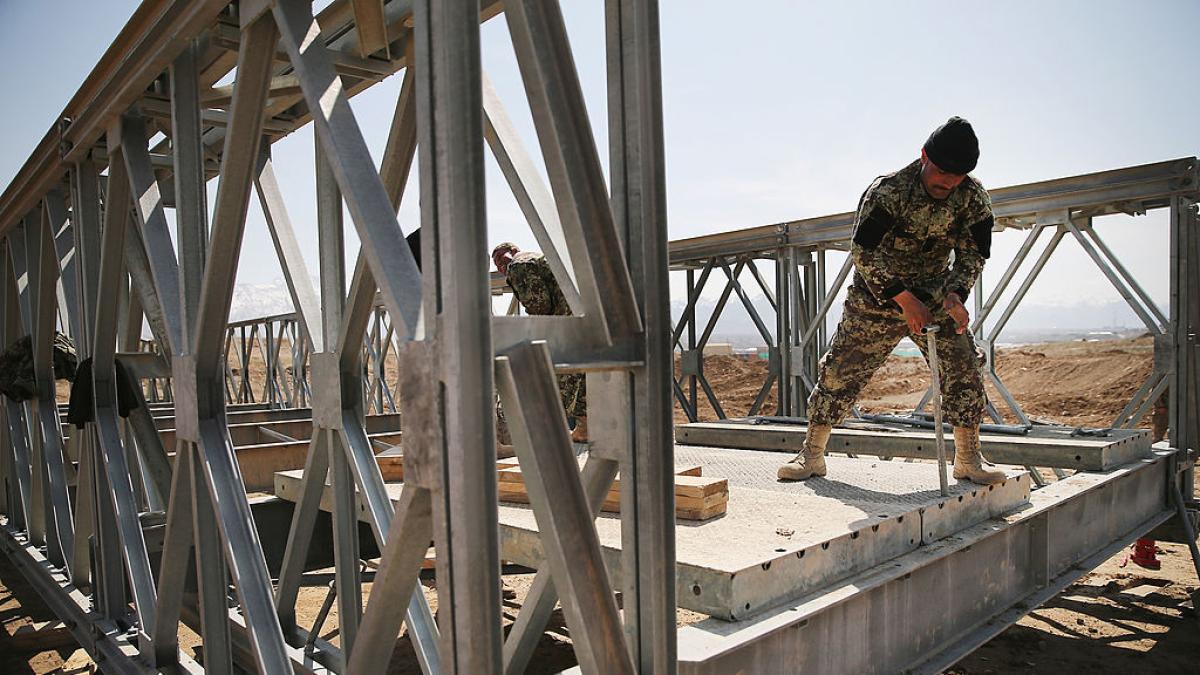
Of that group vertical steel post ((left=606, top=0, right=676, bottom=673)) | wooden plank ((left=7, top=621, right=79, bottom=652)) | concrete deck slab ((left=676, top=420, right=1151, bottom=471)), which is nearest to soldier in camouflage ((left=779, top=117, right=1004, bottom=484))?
Answer: concrete deck slab ((left=676, top=420, right=1151, bottom=471))

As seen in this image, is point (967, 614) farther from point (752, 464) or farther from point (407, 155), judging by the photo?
point (407, 155)

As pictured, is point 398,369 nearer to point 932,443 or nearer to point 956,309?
point 956,309

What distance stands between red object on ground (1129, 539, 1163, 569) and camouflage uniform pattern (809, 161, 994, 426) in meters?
4.41

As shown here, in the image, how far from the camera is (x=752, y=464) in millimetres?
4789

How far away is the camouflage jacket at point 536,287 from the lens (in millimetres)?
5668

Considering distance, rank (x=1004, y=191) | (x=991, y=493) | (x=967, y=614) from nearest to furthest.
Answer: (x=967, y=614)
(x=991, y=493)
(x=1004, y=191)

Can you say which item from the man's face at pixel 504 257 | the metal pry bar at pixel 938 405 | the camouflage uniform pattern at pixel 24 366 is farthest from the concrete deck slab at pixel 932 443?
the camouflage uniform pattern at pixel 24 366

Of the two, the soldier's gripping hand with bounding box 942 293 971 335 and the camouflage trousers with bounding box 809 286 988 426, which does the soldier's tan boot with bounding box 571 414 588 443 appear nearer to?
the camouflage trousers with bounding box 809 286 988 426

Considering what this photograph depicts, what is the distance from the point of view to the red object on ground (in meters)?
7.02

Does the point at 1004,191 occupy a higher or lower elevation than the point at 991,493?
higher

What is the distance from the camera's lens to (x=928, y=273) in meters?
4.08

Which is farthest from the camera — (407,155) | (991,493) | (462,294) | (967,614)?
(991,493)

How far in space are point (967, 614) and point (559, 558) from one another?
2.25 m

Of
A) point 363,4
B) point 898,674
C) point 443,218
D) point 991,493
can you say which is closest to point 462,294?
point 443,218
